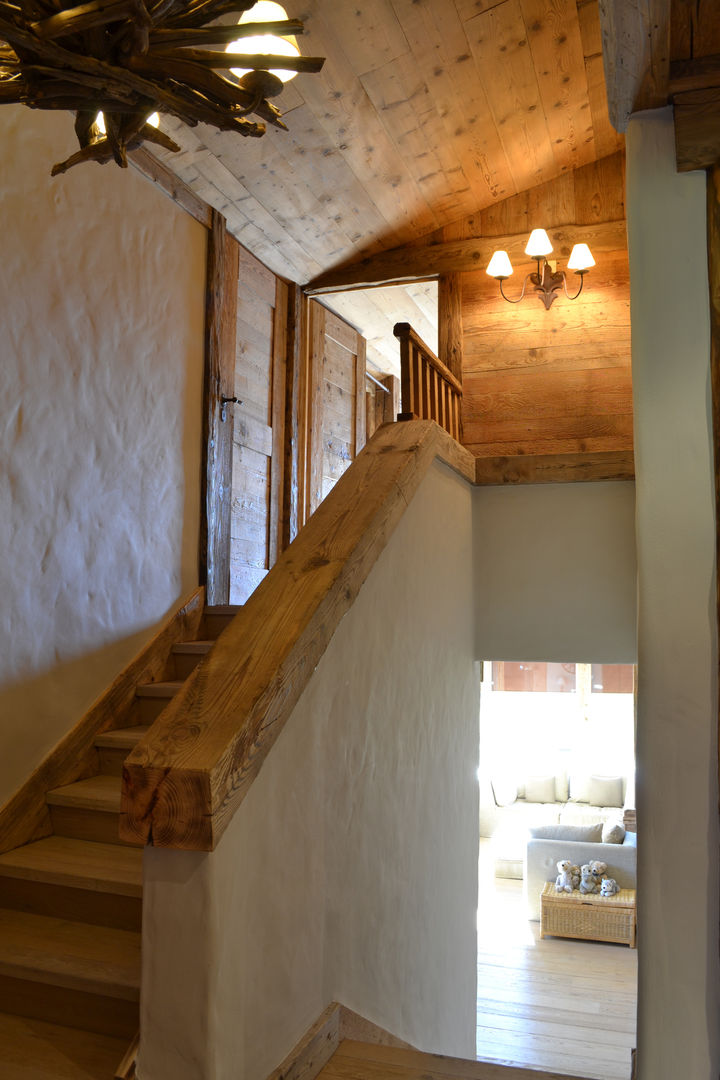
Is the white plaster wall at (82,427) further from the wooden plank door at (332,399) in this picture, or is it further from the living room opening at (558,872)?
the living room opening at (558,872)

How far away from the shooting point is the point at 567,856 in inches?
300

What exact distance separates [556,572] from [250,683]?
2715 mm

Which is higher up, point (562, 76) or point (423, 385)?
point (562, 76)

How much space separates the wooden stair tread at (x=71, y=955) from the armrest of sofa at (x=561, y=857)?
19.6 feet

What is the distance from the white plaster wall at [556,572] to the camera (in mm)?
4172

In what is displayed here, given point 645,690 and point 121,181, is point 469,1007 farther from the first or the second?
point 121,181

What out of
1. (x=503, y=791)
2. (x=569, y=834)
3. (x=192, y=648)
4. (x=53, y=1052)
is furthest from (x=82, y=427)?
(x=503, y=791)

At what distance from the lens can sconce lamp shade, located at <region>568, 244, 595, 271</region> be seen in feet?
16.7

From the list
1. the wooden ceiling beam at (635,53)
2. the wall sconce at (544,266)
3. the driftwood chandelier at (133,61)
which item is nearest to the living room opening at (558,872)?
the wall sconce at (544,266)

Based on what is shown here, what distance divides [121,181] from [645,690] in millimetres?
2928

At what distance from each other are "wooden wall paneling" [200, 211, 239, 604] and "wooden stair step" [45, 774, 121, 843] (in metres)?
1.45

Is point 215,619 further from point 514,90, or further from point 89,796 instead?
point 514,90

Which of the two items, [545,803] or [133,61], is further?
[545,803]

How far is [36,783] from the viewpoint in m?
2.93
